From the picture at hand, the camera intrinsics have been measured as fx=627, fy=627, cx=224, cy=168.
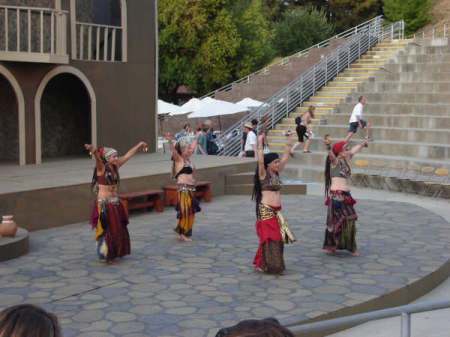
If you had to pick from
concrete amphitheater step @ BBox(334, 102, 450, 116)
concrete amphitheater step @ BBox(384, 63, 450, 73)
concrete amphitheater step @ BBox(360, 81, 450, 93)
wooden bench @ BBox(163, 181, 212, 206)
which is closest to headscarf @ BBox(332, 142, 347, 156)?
wooden bench @ BBox(163, 181, 212, 206)

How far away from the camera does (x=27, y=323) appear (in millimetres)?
1881

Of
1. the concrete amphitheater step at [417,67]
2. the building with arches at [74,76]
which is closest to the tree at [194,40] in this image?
the concrete amphitheater step at [417,67]

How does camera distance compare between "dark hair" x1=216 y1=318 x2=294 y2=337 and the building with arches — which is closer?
"dark hair" x1=216 y1=318 x2=294 y2=337

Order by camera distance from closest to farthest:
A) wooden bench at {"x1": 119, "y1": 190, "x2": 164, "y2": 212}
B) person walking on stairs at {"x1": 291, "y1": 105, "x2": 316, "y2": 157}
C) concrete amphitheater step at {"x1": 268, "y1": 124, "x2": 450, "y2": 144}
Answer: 1. wooden bench at {"x1": 119, "y1": 190, "x2": 164, "y2": 212}
2. concrete amphitheater step at {"x1": 268, "y1": 124, "x2": 450, "y2": 144}
3. person walking on stairs at {"x1": 291, "y1": 105, "x2": 316, "y2": 157}

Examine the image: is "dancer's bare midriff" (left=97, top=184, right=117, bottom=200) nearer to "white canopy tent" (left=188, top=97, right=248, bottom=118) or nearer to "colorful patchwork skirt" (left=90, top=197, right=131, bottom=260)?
"colorful patchwork skirt" (left=90, top=197, right=131, bottom=260)

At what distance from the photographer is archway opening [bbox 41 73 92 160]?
16.2m

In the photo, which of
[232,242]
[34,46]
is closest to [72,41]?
[34,46]

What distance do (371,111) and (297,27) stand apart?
24.2 m

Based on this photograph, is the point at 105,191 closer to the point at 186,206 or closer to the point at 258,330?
the point at 186,206

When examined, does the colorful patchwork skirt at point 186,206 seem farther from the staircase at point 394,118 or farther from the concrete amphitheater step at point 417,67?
the concrete amphitheater step at point 417,67

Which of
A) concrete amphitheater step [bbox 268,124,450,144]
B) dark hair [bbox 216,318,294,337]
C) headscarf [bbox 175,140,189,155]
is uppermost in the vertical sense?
concrete amphitheater step [bbox 268,124,450,144]

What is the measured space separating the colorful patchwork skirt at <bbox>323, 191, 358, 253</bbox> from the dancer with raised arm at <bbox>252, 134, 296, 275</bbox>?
3.70ft

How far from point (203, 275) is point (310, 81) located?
59.2ft

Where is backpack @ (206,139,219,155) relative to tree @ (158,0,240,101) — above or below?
below
